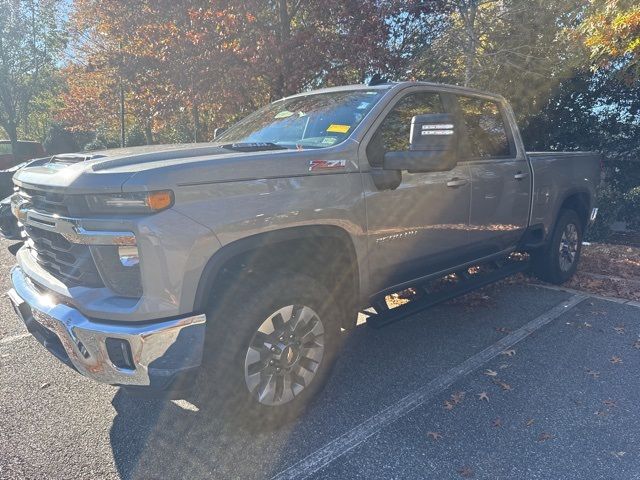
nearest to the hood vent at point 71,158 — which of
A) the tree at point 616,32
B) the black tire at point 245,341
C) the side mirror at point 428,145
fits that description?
the black tire at point 245,341

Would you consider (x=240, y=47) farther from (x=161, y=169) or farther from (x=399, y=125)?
(x=161, y=169)

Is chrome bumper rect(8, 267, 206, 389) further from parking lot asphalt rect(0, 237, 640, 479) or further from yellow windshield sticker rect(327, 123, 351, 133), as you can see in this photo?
yellow windshield sticker rect(327, 123, 351, 133)

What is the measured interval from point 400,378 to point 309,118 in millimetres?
1990

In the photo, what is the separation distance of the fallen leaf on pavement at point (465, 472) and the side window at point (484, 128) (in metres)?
2.50

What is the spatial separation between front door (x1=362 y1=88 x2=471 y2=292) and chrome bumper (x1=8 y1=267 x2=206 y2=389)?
1.32 meters

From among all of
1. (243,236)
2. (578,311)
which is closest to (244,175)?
(243,236)

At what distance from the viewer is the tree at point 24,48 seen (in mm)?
18875

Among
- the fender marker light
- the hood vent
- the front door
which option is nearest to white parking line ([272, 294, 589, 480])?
the front door

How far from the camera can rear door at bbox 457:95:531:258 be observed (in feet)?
13.2

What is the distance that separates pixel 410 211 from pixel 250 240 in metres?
1.30

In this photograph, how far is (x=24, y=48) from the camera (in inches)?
776

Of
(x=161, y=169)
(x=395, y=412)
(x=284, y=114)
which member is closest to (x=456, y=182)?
(x=284, y=114)

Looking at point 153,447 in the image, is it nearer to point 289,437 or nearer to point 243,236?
point 289,437

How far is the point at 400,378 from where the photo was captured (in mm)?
3438
